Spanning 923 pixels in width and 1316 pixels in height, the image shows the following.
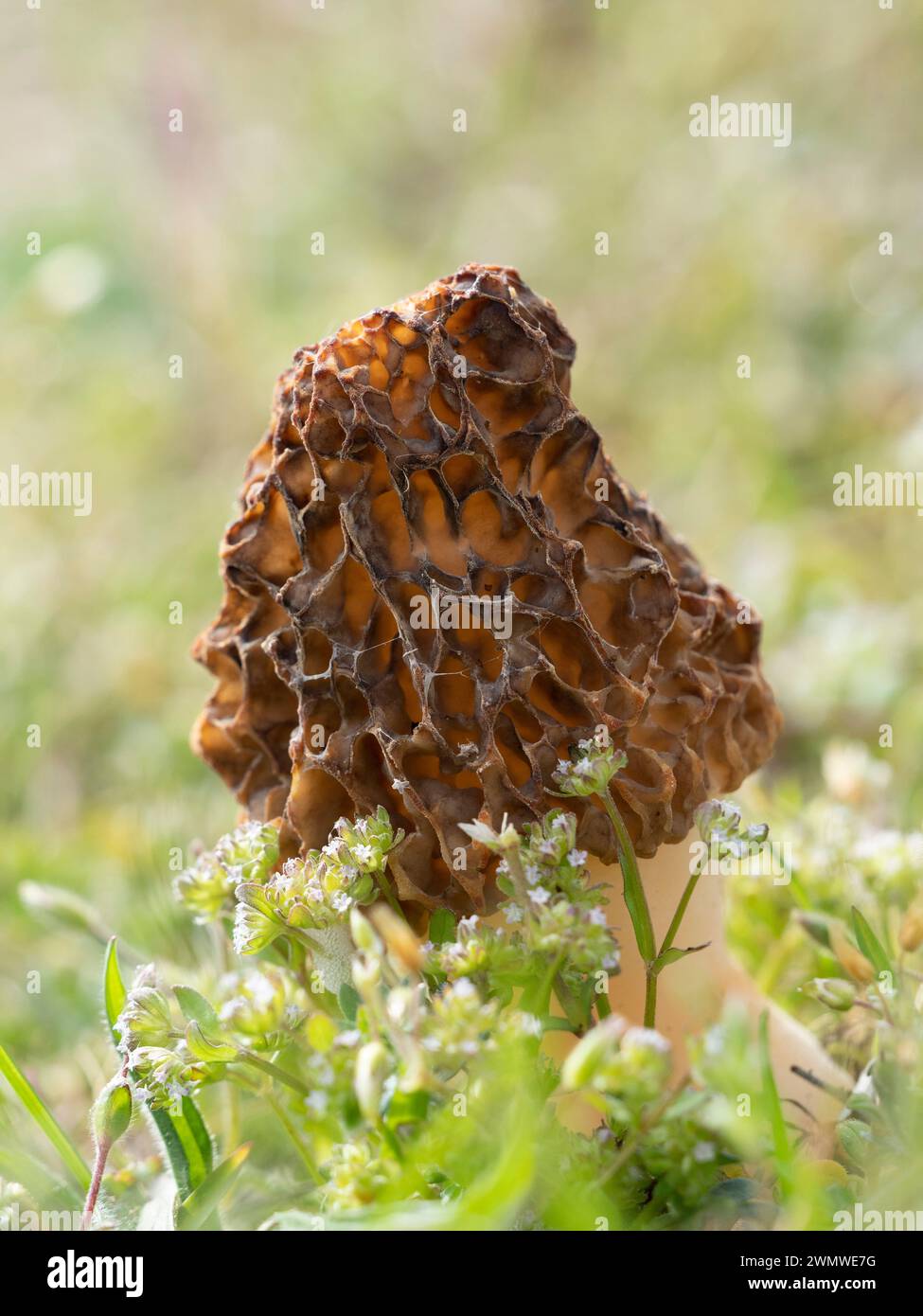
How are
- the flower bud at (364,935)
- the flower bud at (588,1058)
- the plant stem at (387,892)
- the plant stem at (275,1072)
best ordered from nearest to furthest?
the flower bud at (588,1058)
the flower bud at (364,935)
the plant stem at (275,1072)
the plant stem at (387,892)

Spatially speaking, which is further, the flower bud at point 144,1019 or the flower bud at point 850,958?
the flower bud at point 850,958

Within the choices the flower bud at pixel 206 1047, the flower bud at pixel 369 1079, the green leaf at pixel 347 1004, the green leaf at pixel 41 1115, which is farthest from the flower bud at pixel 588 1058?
the green leaf at pixel 41 1115

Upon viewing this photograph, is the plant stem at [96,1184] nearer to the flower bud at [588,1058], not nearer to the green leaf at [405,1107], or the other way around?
the green leaf at [405,1107]

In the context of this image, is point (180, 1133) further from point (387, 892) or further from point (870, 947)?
point (870, 947)

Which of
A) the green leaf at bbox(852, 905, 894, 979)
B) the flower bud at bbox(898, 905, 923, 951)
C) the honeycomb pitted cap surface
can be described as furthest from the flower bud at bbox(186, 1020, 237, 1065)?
the flower bud at bbox(898, 905, 923, 951)

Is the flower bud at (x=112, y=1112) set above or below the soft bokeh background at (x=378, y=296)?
below

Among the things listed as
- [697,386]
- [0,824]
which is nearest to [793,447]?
[697,386]

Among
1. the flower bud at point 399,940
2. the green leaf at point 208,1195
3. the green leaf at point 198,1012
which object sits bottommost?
the green leaf at point 208,1195

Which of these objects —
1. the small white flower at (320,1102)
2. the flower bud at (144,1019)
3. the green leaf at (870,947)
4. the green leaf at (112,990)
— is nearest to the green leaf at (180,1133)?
the green leaf at (112,990)

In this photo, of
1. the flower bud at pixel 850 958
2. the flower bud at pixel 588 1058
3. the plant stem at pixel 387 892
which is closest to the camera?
the flower bud at pixel 588 1058
